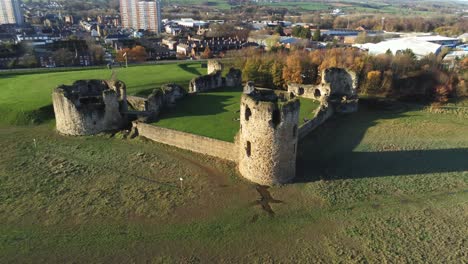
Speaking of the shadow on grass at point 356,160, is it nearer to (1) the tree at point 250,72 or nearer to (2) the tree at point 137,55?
(1) the tree at point 250,72

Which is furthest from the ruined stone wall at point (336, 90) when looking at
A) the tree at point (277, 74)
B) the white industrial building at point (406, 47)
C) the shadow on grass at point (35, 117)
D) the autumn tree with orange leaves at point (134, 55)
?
the autumn tree with orange leaves at point (134, 55)

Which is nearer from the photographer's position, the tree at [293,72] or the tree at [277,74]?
the tree at [293,72]

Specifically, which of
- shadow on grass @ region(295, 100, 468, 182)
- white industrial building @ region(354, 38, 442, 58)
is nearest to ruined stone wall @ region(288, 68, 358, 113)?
shadow on grass @ region(295, 100, 468, 182)

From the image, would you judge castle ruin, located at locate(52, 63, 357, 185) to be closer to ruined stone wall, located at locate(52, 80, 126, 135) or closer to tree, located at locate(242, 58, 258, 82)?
ruined stone wall, located at locate(52, 80, 126, 135)

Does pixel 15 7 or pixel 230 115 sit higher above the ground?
pixel 15 7

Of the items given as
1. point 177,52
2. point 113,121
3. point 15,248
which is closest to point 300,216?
point 15,248

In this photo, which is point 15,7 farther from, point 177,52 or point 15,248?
point 15,248
